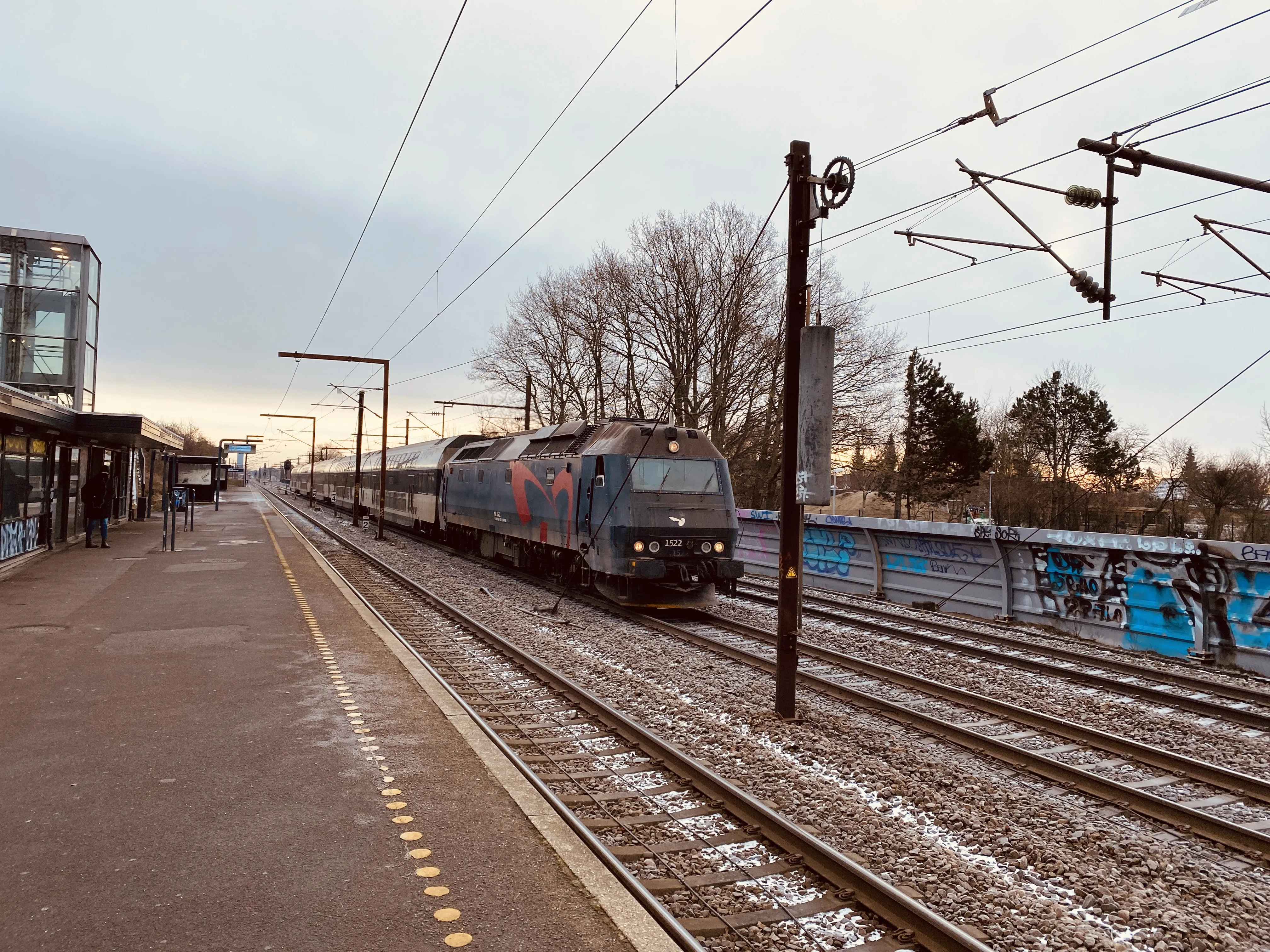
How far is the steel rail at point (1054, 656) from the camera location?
8.63 metres

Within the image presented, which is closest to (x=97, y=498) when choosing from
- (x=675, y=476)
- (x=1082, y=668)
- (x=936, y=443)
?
(x=675, y=476)

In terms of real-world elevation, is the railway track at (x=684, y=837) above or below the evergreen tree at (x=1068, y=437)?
below

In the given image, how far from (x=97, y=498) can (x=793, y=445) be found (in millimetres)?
19862

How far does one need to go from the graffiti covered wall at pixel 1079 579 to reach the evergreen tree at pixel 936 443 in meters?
29.2

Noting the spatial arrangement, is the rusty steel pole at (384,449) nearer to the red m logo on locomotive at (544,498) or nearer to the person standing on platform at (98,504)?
the person standing on platform at (98,504)

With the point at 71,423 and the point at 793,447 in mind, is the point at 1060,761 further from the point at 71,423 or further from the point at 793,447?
the point at 71,423

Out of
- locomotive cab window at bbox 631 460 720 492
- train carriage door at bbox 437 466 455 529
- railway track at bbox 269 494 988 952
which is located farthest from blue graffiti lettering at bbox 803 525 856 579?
train carriage door at bbox 437 466 455 529

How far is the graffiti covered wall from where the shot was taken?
10297 mm

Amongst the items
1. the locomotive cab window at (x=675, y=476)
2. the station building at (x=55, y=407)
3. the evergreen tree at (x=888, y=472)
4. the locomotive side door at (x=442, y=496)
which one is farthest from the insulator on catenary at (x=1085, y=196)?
the evergreen tree at (x=888, y=472)

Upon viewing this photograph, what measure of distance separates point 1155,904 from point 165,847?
504 cm

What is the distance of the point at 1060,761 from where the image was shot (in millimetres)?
6508

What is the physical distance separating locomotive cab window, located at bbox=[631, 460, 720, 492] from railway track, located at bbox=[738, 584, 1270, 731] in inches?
110

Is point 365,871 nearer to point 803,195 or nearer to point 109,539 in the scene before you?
point 803,195

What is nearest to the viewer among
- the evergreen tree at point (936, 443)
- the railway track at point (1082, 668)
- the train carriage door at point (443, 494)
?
the railway track at point (1082, 668)
